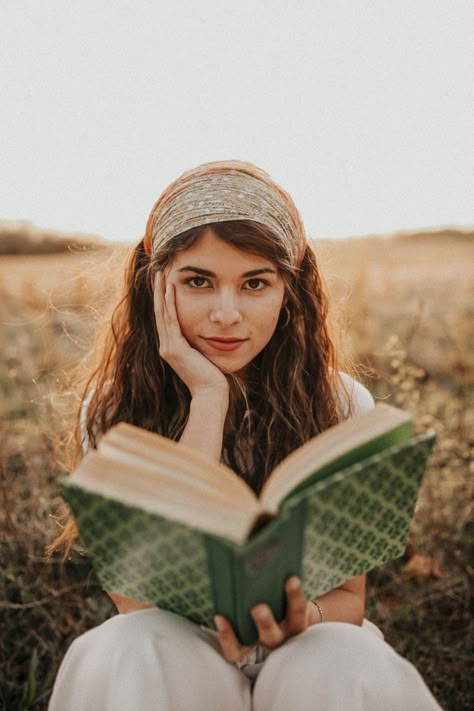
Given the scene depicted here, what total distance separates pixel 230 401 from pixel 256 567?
1090 millimetres

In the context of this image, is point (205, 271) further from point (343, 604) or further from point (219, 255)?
point (343, 604)

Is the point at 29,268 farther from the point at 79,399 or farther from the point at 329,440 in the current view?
the point at 329,440

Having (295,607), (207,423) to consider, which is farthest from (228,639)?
(207,423)

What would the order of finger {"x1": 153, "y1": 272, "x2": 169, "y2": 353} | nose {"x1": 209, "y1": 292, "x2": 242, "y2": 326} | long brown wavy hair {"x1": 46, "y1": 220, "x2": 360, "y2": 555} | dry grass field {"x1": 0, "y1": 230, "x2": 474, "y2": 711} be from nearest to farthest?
1. nose {"x1": 209, "y1": 292, "x2": 242, "y2": 326}
2. finger {"x1": 153, "y1": 272, "x2": 169, "y2": 353}
3. long brown wavy hair {"x1": 46, "y1": 220, "x2": 360, "y2": 555}
4. dry grass field {"x1": 0, "y1": 230, "x2": 474, "y2": 711}

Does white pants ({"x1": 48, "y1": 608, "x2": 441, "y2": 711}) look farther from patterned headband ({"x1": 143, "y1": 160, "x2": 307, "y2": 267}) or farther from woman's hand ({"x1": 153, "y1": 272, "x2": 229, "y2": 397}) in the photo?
patterned headband ({"x1": 143, "y1": 160, "x2": 307, "y2": 267})

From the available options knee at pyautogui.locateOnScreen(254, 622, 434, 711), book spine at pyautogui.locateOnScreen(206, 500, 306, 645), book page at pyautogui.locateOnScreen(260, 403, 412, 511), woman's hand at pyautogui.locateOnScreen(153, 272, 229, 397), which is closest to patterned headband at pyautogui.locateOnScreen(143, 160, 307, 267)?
woman's hand at pyautogui.locateOnScreen(153, 272, 229, 397)

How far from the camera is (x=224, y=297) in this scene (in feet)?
6.67

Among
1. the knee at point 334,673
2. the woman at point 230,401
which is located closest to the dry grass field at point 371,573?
the woman at point 230,401

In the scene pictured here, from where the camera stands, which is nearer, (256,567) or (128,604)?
(256,567)

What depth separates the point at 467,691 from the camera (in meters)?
2.58

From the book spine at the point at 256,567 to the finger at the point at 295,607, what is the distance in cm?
2

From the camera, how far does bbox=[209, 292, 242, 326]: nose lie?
2.02 m

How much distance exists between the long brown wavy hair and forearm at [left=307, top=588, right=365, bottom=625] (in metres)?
0.47

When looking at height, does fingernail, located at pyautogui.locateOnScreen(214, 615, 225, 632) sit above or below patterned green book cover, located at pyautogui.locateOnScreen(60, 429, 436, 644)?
below
